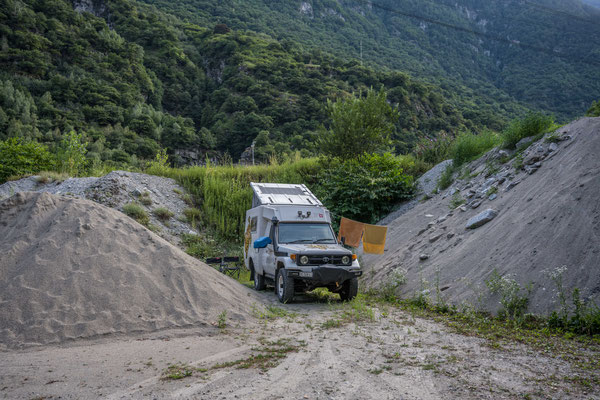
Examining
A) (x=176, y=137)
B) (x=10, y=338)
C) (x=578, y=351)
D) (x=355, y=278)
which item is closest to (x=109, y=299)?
(x=10, y=338)

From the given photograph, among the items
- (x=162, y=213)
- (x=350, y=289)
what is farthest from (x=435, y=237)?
(x=162, y=213)

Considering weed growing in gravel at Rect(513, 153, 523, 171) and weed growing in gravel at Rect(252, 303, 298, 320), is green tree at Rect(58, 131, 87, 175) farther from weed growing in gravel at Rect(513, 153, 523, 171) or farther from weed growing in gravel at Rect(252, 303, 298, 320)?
weed growing in gravel at Rect(513, 153, 523, 171)

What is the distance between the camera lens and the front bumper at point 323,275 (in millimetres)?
9477

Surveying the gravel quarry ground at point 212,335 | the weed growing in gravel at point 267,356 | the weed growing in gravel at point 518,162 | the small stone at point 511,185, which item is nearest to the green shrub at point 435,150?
the weed growing in gravel at point 518,162

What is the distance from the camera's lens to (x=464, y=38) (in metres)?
90.8

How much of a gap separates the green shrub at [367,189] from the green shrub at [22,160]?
13696 mm

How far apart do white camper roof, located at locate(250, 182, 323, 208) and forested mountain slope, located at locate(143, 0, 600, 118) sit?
179 feet

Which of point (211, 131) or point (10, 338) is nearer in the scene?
point (10, 338)

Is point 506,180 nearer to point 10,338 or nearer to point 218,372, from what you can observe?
point 218,372

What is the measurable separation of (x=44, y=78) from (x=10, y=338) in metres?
46.4

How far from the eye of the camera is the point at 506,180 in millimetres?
12586

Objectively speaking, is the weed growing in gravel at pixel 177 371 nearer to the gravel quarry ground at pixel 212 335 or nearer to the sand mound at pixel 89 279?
the gravel quarry ground at pixel 212 335

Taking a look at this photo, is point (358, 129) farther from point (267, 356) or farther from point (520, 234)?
point (267, 356)

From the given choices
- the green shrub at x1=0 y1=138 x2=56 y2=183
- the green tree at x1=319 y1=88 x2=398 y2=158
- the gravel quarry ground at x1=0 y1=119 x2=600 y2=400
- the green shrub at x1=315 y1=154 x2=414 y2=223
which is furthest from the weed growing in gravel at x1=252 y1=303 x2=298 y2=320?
the green shrub at x1=0 y1=138 x2=56 y2=183
